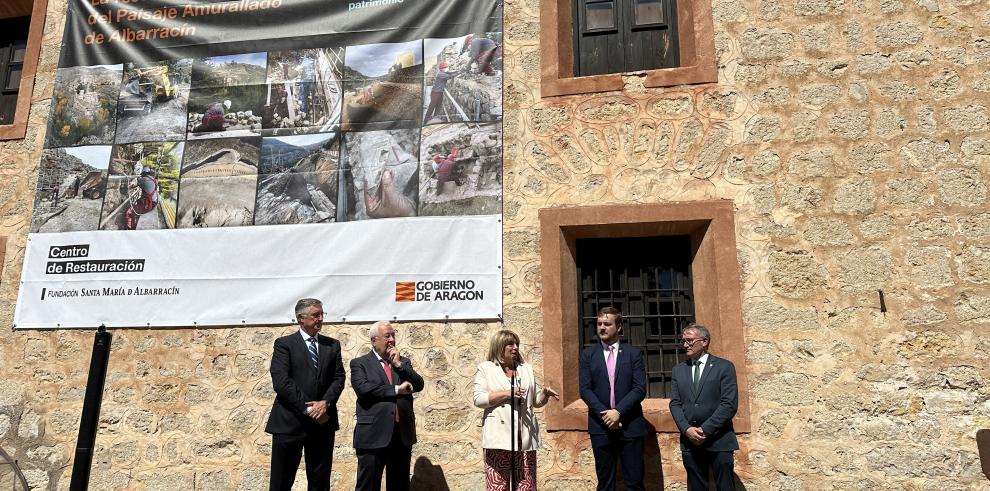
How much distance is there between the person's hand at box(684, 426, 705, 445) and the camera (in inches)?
179

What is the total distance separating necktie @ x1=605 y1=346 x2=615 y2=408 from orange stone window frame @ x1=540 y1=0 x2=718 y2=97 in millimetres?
2364

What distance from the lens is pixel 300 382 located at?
468 cm

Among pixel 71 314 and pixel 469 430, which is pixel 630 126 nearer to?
pixel 469 430

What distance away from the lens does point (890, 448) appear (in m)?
5.18

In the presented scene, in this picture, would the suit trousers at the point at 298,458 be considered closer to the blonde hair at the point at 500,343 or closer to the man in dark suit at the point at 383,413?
the man in dark suit at the point at 383,413

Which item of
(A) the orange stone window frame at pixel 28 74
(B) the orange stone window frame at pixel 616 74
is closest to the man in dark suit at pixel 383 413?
(B) the orange stone window frame at pixel 616 74

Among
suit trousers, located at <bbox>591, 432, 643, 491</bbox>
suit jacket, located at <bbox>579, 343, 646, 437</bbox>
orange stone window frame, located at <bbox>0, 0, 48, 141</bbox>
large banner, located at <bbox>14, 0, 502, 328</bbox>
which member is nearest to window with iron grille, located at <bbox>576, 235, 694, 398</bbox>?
large banner, located at <bbox>14, 0, 502, 328</bbox>

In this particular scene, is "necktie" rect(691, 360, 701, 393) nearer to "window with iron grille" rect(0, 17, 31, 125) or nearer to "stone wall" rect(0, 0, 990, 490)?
"stone wall" rect(0, 0, 990, 490)

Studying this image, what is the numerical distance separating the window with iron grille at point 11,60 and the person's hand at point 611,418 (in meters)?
6.72

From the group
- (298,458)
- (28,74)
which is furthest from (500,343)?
(28,74)

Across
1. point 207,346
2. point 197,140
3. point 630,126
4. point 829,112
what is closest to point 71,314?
point 207,346

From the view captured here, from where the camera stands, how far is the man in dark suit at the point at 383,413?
4.56m

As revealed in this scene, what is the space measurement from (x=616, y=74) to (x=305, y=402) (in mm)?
3635

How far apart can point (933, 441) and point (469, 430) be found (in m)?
3.31
